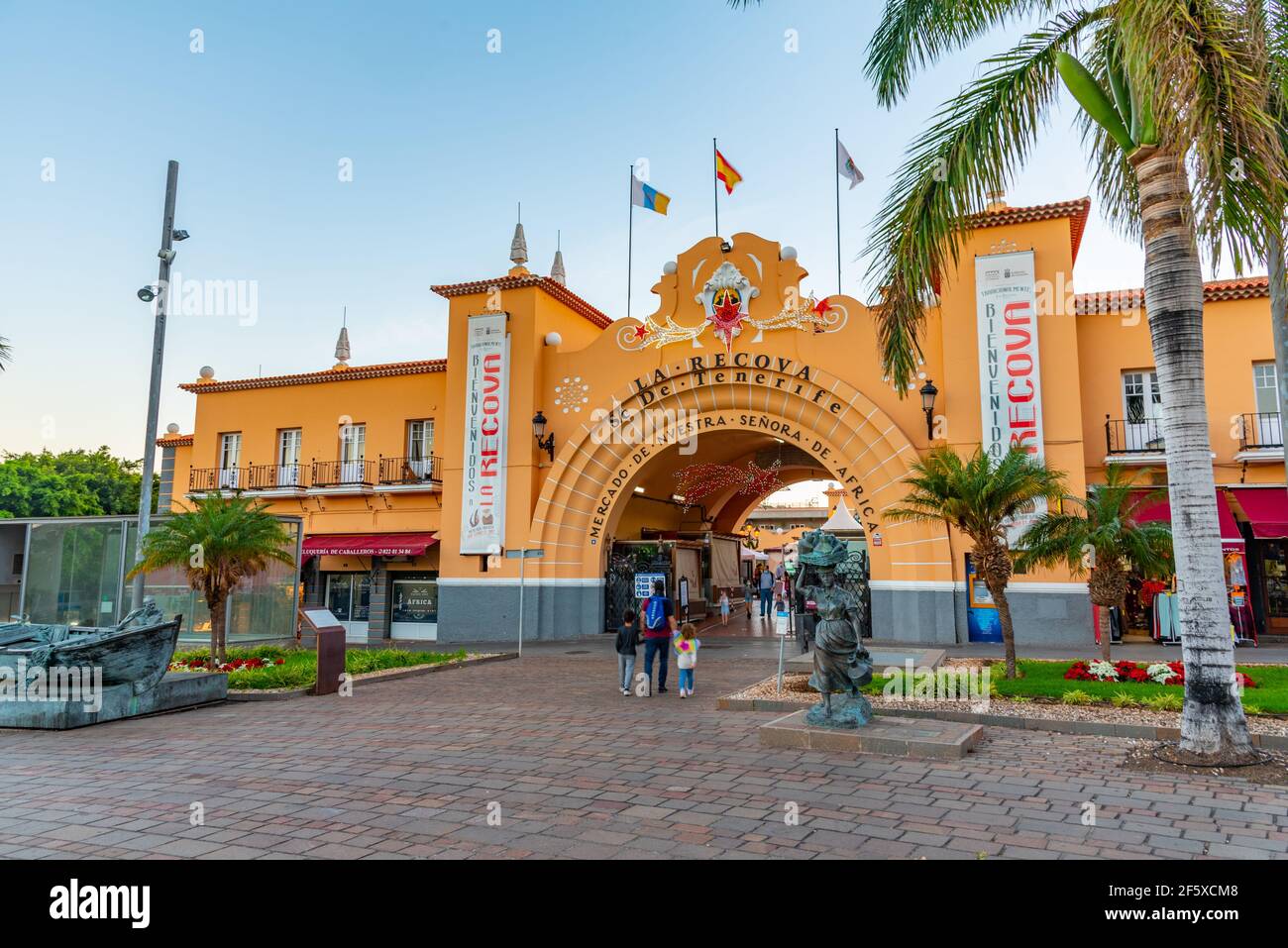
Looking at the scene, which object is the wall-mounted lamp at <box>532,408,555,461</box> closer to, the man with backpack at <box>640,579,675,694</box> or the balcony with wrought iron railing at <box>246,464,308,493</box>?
the balcony with wrought iron railing at <box>246,464,308,493</box>

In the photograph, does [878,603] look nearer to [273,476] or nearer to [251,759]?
[251,759]

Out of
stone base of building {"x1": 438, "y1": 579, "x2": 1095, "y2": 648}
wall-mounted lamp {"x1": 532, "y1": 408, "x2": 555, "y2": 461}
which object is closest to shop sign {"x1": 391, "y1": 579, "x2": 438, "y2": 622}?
stone base of building {"x1": 438, "y1": 579, "x2": 1095, "y2": 648}

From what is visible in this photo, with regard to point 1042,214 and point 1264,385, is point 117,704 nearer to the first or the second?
point 1042,214

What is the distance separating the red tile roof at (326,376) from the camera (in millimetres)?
23969

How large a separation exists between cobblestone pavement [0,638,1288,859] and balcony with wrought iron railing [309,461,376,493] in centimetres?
1484

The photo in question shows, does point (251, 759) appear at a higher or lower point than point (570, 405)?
lower

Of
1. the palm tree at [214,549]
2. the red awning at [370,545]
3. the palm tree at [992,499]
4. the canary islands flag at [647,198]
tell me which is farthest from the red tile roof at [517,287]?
the palm tree at [992,499]

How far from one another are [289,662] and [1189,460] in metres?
14.0

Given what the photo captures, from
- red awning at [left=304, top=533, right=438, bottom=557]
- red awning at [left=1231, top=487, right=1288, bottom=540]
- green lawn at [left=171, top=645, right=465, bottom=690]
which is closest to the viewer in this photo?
green lawn at [left=171, top=645, right=465, bottom=690]

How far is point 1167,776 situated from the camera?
21.6 ft

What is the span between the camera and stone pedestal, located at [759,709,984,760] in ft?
24.0

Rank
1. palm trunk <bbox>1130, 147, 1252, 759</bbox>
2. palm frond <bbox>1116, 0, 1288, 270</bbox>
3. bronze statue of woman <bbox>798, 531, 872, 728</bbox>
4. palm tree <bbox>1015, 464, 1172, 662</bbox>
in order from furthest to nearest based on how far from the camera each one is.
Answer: palm tree <bbox>1015, 464, 1172, 662</bbox>, bronze statue of woman <bbox>798, 531, 872, 728</bbox>, palm trunk <bbox>1130, 147, 1252, 759</bbox>, palm frond <bbox>1116, 0, 1288, 270</bbox>

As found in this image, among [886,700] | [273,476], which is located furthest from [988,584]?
[273,476]
